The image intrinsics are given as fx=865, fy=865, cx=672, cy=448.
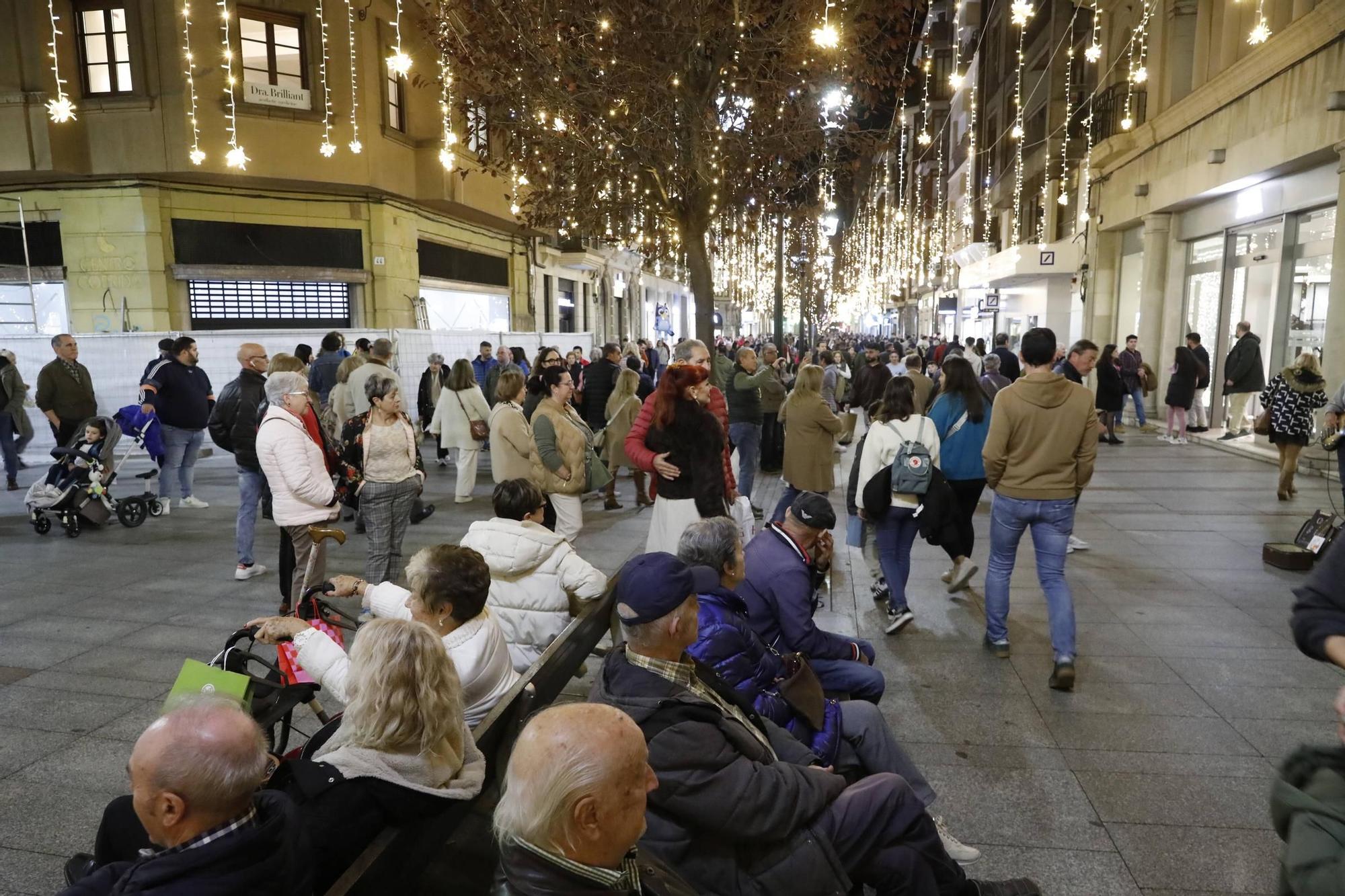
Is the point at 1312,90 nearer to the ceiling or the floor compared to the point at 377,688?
nearer to the ceiling

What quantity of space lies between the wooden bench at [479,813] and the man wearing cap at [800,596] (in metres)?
0.88

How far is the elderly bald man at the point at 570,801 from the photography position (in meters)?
1.75

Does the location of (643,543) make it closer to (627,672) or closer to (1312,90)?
(627,672)

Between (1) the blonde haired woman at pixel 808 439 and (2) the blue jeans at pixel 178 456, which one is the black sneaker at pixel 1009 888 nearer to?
(1) the blonde haired woman at pixel 808 439

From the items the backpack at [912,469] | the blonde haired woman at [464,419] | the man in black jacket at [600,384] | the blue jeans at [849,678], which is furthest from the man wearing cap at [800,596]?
the man in black jacket at [600,384]

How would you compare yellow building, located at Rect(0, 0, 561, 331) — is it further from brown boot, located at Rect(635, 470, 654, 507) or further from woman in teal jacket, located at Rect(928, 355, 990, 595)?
woman in teal jacket, located at Rect(928, 355, 990, 595)

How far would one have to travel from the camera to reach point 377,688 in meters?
2.35

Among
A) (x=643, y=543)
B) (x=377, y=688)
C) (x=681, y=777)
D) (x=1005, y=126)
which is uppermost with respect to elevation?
(x=1005, y=126)

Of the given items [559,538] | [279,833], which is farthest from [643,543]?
[279,833]

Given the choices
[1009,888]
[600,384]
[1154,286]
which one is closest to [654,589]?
[1009,888]

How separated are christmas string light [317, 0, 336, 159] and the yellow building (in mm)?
42

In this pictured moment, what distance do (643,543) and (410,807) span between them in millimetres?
6362

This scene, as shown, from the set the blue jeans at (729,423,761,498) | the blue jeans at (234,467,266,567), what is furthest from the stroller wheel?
the blue jeans at (729,423,761,498)

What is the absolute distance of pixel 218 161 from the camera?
1678 cm
